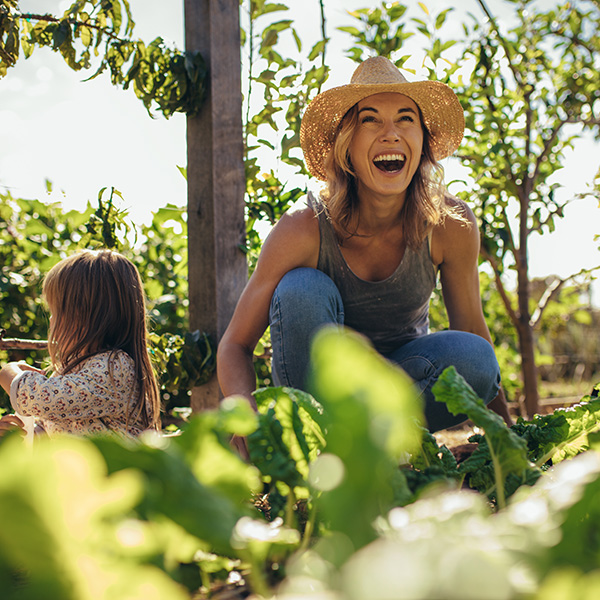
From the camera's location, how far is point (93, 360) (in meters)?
1.78

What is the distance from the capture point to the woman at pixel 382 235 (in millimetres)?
1650

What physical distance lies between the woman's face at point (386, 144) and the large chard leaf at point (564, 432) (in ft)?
3.37

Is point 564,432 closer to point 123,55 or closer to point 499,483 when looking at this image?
point 499,483

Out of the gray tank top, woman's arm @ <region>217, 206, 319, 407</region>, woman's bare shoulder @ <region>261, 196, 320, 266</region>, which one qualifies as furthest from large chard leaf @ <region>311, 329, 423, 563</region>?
the gray tank top

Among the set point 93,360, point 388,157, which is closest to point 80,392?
point 93,360

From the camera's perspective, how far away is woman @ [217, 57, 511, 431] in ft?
5.41

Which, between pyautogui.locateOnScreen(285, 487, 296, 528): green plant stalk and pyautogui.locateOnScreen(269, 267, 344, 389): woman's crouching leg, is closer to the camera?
pyautogui.locateOnScreen(285, 487, 296, 528): green plant stalk

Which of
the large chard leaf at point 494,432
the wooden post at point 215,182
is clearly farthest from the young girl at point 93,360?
the large chard leaf at point 494,432

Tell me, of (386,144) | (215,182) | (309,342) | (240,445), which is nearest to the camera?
(240,445)

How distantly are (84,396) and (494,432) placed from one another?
4.50 feet

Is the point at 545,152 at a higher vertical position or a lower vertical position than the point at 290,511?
higher

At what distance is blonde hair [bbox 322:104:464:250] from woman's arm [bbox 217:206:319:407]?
0.12 m

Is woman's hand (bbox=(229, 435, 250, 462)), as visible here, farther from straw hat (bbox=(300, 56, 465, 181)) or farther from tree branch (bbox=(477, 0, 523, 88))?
tree branch (bbox=(477, 0, 523, 88))

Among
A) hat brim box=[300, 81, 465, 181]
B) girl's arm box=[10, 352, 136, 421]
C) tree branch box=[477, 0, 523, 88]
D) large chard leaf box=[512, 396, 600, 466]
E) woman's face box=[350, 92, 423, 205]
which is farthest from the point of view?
tree branch box=[477, 0, 523, 88]
